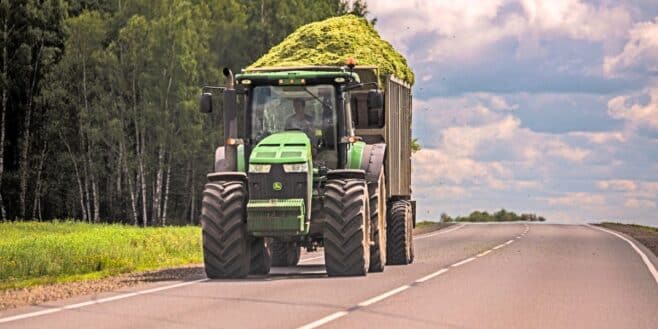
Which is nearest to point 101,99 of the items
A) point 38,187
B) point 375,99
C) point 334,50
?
point 38,187

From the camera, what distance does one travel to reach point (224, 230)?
18609mm

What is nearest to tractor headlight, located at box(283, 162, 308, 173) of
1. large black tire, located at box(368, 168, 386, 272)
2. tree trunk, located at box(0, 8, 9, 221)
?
large black tire, located at box(368, 168, 386, 272)

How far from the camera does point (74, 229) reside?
4319 cm

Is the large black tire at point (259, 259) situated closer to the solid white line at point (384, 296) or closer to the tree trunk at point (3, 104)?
the solid white line at point (384, 296)

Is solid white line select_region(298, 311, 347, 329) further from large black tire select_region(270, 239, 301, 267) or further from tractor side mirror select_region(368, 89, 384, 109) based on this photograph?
large black tire select_region(270, 239, 301, 267)

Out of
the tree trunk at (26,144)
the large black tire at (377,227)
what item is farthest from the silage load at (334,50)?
the tree trunk at (26,144)

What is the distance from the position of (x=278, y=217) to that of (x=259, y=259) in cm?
225

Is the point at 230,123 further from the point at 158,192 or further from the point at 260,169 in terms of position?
the point at 158,192

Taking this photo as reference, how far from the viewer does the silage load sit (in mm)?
24078

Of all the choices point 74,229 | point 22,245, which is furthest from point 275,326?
point 74,229

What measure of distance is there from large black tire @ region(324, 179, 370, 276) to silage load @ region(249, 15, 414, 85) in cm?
531

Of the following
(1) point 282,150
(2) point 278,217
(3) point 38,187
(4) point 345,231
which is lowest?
(4) point 345,231

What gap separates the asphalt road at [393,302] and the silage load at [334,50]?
4783mm

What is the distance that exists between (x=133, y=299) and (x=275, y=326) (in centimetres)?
412
